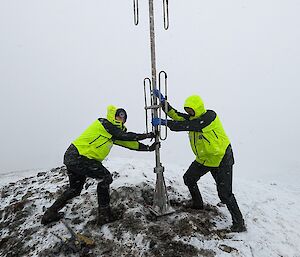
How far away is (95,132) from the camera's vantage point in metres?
5.19

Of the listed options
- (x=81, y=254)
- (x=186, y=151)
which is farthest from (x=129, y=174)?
(x=186, y=151)

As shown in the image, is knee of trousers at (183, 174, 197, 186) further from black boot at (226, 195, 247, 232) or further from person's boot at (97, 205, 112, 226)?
person's boot at (97, 205, 112, 226)

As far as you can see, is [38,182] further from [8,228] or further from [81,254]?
[81,254]

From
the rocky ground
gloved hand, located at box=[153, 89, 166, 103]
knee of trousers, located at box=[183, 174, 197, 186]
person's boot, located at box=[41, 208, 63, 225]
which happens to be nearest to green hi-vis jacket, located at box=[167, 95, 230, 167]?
gloved hand, located at box=[153, 89, 166, 103]

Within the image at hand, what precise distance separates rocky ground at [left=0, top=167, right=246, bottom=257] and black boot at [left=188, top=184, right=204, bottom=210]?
6.1 inches

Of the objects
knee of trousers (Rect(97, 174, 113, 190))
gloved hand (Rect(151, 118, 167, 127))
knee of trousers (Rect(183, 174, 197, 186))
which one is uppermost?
gloved hand (Rect(151, 118, 167, 127))

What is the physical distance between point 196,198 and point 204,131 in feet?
4.71

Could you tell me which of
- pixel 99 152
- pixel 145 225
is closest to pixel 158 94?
pixel 99 152

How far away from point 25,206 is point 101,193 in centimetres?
201

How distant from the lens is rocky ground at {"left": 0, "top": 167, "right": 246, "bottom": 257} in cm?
466

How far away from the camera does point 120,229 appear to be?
5051 millimetres

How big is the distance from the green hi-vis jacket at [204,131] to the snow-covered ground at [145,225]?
113 centimetres

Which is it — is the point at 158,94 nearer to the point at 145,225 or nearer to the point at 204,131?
the point at 204,131

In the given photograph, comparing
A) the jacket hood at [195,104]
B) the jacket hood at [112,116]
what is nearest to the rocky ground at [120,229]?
the jacket hood at [112,116]
